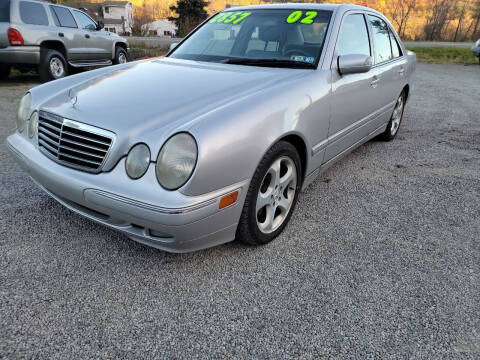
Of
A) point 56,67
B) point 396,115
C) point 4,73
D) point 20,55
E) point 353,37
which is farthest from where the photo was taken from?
point 4,73

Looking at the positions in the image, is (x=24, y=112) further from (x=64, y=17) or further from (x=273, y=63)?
(x=64, y=17)

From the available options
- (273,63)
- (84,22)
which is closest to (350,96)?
(273,63)

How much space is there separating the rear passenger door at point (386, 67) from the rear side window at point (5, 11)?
21.9ft

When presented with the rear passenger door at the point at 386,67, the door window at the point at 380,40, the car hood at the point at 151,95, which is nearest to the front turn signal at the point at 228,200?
the car hood at the point at 151,95

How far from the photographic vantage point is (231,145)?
1879mm

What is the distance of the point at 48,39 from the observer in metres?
7.51

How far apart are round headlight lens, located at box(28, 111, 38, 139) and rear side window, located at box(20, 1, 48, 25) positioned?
19.9ft

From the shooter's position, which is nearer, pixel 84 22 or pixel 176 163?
pixel 176 163

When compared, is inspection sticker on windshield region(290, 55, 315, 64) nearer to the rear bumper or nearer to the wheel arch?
the wheel arch

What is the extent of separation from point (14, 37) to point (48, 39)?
75 centimetres

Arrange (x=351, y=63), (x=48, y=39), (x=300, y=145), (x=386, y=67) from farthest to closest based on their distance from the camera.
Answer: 1. (x=48, y=39)
2. (x=386, y=67)
3. (x=351, y=63)
4. (x=300, y=145)

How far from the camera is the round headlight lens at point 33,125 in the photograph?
2379mm

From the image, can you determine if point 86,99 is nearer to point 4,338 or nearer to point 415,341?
point 4,338

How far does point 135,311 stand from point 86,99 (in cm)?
134
